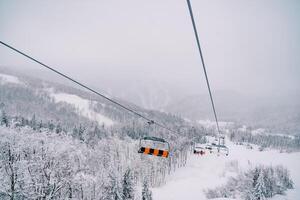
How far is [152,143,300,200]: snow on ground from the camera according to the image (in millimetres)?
66438

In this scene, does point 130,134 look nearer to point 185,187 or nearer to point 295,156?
point 185,187

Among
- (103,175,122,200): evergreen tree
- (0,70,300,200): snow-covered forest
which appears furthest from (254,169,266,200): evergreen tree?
(103,175,122,200): evergreen tree

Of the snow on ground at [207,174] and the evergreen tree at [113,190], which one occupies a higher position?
the evergreen tree at [113,190]

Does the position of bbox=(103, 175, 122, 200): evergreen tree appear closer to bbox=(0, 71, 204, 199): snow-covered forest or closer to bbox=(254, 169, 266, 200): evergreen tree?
bbox=(0, 71, 204, 199): snow-covered forest

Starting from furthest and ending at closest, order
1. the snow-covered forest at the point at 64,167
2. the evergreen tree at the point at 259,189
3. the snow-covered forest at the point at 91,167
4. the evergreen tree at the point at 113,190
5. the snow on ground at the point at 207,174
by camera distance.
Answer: the snow on ground at the point at 207,174 < the evergreen tree at the point at 259,189 < the evergreen tree at the point at 113,190 < the snow-covered forest at the point at 91,167 < the snow-covered forest at the point at 64,167

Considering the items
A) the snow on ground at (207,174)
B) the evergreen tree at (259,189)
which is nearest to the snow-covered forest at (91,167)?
the evergreen tree at (259,189)

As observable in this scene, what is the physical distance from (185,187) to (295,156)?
102732 millimetres

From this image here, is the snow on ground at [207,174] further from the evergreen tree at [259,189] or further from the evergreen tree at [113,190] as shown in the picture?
the evergreen tree at [113,190]

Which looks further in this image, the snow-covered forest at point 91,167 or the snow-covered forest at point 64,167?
the snow-covered forest at point 91,167

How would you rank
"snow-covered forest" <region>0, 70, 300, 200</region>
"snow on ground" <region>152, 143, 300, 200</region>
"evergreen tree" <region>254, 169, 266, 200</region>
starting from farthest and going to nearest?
"snow on ground" <region>152, 143, 300, 200</region>, "evergreen tree" <region>254, 169, 266, 200</region>, "snow-covered forest" <region>0, 70, 300, 200</region>

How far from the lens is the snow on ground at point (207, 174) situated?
218ft

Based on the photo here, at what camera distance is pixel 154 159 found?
82938mm

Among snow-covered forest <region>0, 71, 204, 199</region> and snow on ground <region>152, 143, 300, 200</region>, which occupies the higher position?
snow-covered forest <region>0, 71, 204, 199</region>

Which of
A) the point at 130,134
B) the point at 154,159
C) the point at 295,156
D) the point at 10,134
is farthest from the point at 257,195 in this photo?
the point at 295,156
